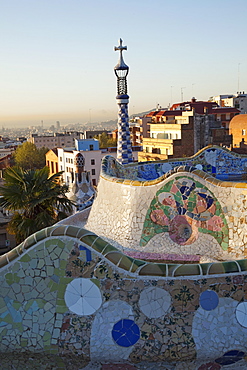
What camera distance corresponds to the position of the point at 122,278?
175 inches

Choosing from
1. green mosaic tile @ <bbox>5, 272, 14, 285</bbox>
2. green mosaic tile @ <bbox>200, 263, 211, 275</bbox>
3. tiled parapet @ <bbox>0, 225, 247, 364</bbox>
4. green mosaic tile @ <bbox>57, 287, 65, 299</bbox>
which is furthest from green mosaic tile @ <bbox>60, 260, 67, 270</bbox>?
green mosaic tile @ <bbox>200, 263, 211, 275</bbox>

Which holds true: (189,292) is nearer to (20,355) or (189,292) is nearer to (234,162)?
(20,355)

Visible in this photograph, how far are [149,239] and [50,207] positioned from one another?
11.3ft

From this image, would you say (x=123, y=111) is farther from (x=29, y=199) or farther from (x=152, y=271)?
(x=152, y=271)

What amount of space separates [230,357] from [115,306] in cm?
116

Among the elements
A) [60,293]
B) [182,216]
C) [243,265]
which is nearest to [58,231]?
[60,293]

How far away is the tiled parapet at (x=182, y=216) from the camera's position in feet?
24.5

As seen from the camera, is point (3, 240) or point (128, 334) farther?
point (3, 240)

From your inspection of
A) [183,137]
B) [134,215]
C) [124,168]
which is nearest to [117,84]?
[124,168]

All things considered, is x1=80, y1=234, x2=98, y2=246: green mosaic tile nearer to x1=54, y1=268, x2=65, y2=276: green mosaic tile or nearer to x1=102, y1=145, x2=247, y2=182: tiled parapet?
x1=54, y1=268, x2=65, y2=276: green mosaic tile

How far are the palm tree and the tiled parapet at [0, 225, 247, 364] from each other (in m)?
5.85

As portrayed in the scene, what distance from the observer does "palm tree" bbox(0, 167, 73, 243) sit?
10445 millimetres

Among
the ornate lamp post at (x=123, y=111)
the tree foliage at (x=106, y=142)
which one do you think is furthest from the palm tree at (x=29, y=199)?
the tree foliage at (x=106, y=142)

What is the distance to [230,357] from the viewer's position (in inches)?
169
